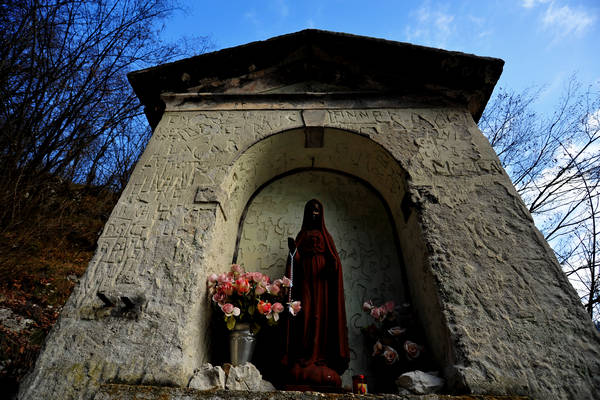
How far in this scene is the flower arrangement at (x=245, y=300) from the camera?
9.47 feet

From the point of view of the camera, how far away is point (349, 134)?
3990 mm

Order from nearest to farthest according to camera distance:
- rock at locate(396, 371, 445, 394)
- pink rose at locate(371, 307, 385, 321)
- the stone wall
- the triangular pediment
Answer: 1. the stone wall
2. rock at locate(396, 371, 445, 394)
3. pink rose at locate(371, 307, 385, 321)
4. the triangular pediment

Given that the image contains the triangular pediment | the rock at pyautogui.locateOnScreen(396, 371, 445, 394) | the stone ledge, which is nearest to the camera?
the stone ledge

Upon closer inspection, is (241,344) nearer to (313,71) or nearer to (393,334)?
(393,334)

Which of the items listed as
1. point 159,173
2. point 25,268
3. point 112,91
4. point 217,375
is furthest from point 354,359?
point 112,91

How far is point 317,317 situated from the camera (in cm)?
308

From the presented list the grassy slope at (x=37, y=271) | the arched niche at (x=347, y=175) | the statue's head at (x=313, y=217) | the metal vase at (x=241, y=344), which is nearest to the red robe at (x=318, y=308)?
the statue's head at (x=313, y=217)

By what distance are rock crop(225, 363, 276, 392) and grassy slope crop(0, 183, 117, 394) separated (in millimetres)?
1856

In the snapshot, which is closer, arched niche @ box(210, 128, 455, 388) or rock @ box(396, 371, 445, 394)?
rock @ box(396, 371, 445, 394)

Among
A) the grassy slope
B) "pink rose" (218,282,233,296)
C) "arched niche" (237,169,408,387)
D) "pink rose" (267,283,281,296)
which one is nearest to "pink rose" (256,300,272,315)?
"pink rose" (267,283,281,296)

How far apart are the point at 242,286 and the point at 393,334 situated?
4.88 feet

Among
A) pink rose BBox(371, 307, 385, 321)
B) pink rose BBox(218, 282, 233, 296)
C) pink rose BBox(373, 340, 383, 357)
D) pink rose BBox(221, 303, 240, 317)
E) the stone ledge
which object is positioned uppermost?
pink rose BBox(218, 282, 233, 296)

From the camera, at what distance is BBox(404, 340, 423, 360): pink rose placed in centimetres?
Answer: 280

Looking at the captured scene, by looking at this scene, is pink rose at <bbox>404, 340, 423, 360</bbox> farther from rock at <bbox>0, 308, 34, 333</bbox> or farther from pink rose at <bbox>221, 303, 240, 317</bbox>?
rock at <bbox>0, 308, 34, 333</bbox>
